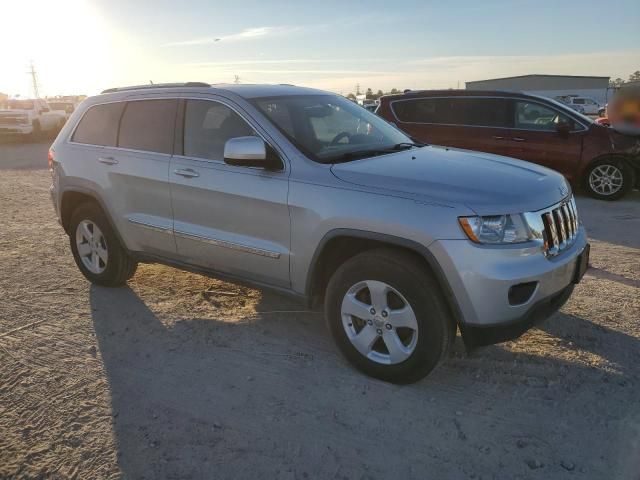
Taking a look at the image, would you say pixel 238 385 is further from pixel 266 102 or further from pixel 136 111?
pixel 136 111

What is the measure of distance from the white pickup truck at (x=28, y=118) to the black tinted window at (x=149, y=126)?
19318 mm

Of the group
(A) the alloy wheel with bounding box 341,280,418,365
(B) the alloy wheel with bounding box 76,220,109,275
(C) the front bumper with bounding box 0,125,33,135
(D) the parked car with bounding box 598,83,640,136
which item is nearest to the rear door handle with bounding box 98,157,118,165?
(B) the alloy wheel with bounding box 76,220,109,275

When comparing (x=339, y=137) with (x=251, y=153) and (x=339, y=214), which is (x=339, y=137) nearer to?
(x=251, y=153)

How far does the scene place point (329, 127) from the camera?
405 centimetres

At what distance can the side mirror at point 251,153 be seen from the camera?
342cm

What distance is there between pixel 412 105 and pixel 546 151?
245cm

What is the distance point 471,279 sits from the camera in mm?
2846

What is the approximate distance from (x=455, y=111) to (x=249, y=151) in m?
6.92

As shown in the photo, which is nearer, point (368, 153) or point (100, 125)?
point (368, 153)

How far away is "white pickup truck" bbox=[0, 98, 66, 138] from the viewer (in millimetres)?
20828

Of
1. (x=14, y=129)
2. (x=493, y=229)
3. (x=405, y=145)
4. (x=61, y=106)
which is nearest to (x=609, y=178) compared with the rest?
(x=405, y=145)

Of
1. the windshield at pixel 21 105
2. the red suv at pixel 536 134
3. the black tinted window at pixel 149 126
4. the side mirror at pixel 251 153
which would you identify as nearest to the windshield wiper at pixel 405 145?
the side mirror at pixel 251 153

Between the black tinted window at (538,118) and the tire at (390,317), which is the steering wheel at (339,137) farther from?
the black tinted window at (538,118)

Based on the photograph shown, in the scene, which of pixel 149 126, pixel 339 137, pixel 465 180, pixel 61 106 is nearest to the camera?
pixel 465 180
